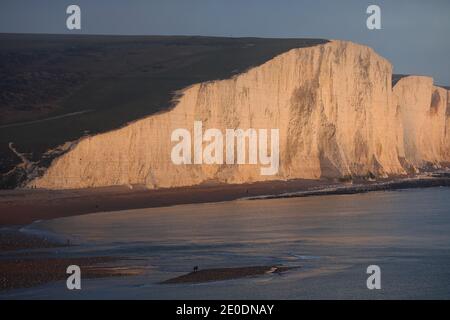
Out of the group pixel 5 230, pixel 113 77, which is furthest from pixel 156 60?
pixel 5 230

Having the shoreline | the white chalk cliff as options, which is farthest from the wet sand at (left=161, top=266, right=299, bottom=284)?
the white chalk cliff

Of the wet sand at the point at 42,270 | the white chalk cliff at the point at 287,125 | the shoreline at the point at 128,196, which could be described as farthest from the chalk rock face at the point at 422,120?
the wet sand at the point at 42,270

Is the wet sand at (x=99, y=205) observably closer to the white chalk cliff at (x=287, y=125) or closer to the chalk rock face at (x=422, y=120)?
the white chalk cliff at (x=287, y=125)

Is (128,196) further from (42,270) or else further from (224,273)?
(224,273)

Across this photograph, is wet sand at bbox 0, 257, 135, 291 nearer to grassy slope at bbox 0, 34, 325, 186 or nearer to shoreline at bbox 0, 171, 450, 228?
shoreline at bbox 0, 171, 450, 228

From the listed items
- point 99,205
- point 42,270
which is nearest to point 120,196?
point 99,205

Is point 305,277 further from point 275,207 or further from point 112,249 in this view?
point 275,207
